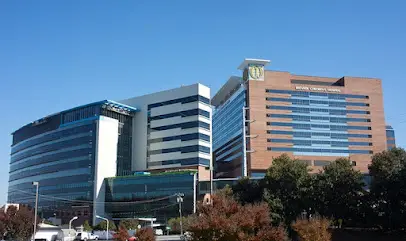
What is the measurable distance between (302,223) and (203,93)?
84.0 meters

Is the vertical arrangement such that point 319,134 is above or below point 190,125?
above

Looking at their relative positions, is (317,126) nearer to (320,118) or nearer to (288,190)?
(320,118)

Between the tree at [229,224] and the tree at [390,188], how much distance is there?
74.4 ft

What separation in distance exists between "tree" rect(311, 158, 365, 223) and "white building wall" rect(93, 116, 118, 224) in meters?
70.6

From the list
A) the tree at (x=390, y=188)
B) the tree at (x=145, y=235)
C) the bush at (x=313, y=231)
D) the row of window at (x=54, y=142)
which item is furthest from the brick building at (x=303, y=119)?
the tree at (x=145, y=235)

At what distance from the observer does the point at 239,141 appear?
142 metres

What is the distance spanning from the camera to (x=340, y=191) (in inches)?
2003

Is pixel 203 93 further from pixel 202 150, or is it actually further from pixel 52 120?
pixel 52 120

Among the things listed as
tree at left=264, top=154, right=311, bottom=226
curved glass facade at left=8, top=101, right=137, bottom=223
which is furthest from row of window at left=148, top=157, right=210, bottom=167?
tree at left=264, top=154, right=311, bottom=226

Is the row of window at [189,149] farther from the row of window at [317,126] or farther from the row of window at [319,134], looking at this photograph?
the row of window at [317,126]

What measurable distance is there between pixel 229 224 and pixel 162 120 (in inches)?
3773

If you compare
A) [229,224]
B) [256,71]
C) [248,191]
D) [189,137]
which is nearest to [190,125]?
[189,137]

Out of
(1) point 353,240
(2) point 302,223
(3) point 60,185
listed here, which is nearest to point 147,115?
(3) point 60,185

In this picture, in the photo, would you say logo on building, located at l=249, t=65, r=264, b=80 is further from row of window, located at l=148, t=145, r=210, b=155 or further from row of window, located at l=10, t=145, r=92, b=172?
row of window, located at l=10, t=145, r=92, b=172
